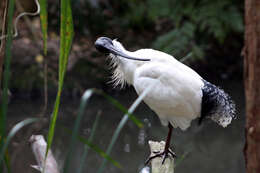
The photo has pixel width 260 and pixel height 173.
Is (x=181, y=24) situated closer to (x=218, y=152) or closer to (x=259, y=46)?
(x=218, y=152)

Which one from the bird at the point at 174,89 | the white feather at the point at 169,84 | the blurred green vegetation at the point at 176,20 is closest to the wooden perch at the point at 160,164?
the bird at the point at 174,89

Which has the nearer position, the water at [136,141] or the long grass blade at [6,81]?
the long grass blade at [6,81]

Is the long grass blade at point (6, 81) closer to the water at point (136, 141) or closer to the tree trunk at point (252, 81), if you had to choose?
the tree trunk at point (252, 81)

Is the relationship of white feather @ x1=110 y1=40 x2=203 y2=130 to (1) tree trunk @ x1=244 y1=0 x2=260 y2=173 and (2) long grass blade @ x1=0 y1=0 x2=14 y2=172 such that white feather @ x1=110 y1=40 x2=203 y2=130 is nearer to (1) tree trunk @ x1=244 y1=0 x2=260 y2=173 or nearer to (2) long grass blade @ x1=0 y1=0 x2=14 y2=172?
(1) tree trunk @ x1=244 y1=0 x2=260 y2=173

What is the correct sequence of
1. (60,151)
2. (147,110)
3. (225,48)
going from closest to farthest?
(60,151)
(147,110)
(225,48)

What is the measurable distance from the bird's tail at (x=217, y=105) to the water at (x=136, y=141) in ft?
5.90

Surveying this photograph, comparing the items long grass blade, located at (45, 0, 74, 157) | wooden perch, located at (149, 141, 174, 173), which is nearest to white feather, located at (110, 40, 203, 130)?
wooden perch, located at (149, 141, 174, 173)

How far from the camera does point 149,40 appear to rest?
8016 millimetres

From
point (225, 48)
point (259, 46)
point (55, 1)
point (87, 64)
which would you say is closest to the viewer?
point (259, 46)

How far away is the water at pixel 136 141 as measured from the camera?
16.0 ft

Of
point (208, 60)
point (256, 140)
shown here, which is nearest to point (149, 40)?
point (208, 60)

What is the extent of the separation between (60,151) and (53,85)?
189cm

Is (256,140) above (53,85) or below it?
above

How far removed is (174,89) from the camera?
2.95 metres
